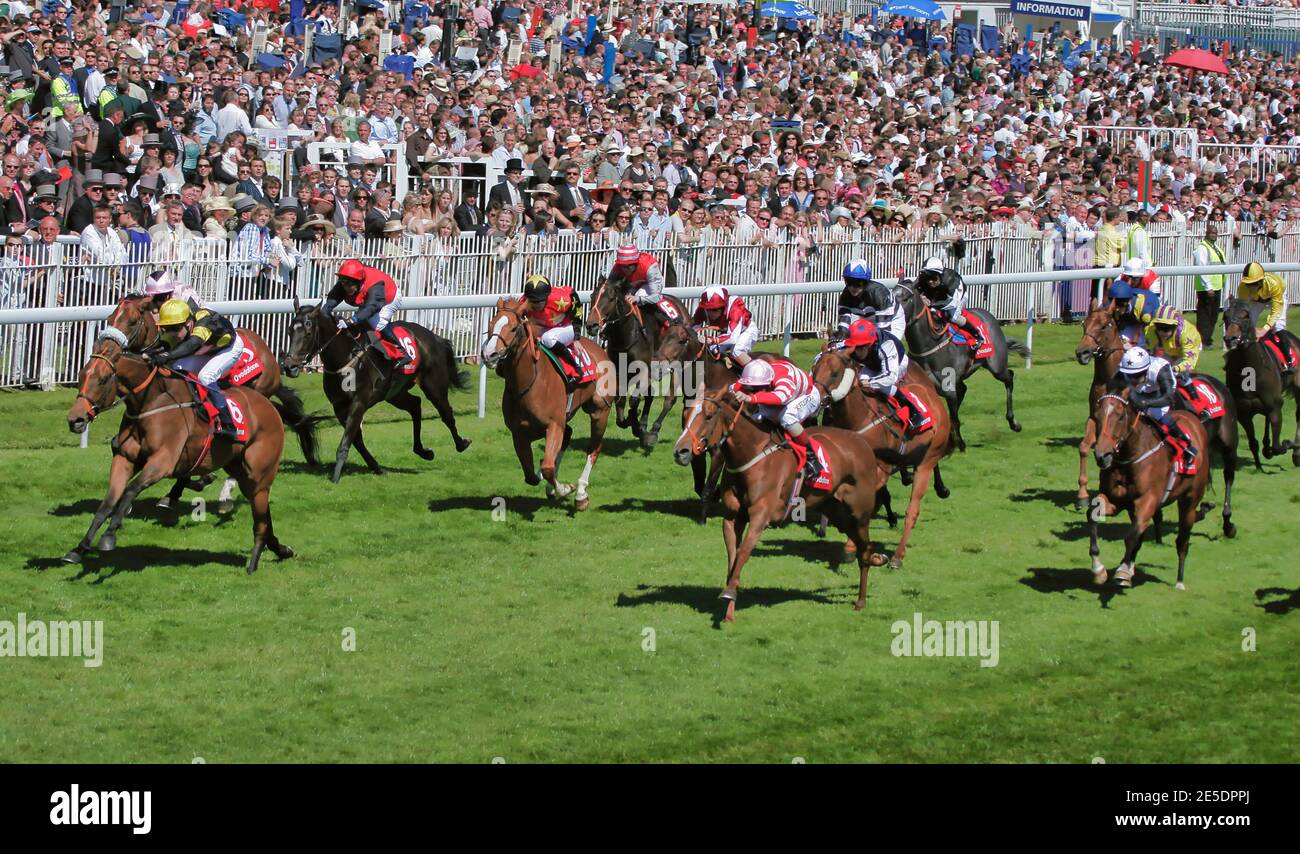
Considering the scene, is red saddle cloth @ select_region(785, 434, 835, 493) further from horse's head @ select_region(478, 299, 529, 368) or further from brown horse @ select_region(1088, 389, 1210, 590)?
horse's head @ select_region(478, 299, 529, 368)

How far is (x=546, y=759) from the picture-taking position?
859cm

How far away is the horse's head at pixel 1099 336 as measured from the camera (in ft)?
48.0

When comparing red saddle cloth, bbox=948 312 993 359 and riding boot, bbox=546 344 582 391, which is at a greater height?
red saddle cloth, bbox=948 312 993 359

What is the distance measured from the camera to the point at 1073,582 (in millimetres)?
12398

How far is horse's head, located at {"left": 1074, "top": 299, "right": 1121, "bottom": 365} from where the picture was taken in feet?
48.0

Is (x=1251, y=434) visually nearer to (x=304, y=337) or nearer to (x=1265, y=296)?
(x=1265, y=296)

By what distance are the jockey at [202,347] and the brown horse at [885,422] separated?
3908 millimetres

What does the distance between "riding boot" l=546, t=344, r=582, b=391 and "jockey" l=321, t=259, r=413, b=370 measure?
1445 millimetres

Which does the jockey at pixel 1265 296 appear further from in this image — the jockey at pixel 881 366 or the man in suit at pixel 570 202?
the man in suit at pixel 570 202

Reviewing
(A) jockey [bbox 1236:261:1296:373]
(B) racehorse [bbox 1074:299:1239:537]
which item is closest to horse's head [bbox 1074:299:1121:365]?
(B) racehorse [bbox 1074:299:1239:537]

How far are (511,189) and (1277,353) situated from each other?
9.06m

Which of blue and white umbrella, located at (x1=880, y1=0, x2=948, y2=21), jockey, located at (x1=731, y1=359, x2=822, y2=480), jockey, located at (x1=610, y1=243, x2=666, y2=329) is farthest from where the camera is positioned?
blue and white umbrella, located at (x1=880, y1=0, x2=948, y2=21)

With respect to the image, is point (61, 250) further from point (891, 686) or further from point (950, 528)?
point (891, 686)

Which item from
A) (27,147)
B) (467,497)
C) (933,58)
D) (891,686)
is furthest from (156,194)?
(933,58)
